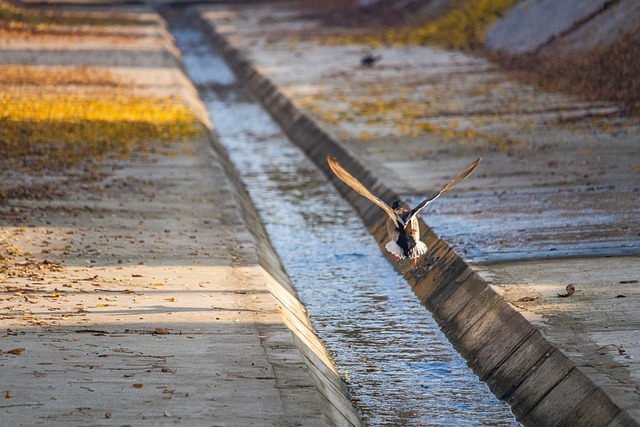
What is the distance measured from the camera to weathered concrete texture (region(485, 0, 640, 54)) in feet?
93.6

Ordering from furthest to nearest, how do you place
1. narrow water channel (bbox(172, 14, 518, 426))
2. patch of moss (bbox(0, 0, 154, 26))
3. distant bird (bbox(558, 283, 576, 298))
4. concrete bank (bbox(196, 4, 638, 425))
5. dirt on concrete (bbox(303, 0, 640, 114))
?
1. patch of moss (bbox(0, 0, 154, 26))
2. dirt on concrete (bbox(303, 0, 640, 114))
3. distant bird (bbox(558, 283, 576, 298))
4. narrow water channel (bbox(172, 14, 518, 426))
5. concrete bank (bbox(196, 4, 638, 425))

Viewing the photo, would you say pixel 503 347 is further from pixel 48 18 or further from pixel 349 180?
pixel 48 18

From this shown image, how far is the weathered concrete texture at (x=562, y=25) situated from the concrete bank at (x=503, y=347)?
42.8ft

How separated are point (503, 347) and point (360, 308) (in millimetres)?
2779

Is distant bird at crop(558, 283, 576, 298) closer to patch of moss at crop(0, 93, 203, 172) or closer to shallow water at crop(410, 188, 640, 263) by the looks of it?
shallow water at crop(410, 188, 640, 263)

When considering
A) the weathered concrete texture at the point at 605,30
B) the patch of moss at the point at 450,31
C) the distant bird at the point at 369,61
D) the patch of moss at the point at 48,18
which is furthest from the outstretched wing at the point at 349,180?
the patch of moss at the point at 48,18

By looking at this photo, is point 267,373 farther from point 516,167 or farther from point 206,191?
point 516,167

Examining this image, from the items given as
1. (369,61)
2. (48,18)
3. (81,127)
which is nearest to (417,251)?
(81,127)

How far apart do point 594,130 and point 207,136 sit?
6.47m

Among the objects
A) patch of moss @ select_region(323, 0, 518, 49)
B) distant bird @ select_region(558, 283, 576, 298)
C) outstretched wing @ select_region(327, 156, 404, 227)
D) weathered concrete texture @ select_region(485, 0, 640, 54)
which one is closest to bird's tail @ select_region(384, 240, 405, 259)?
outstretched wing @ select_region(327, 156, 404, 227)

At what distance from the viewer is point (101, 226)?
45.4ft

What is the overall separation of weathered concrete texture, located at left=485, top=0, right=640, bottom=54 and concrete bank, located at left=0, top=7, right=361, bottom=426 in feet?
44.7

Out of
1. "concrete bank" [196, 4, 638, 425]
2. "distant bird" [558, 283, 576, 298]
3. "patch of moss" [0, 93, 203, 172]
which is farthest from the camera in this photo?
"patch of moss" [0, 93, 203, 172]

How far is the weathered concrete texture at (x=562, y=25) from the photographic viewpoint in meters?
28.5
